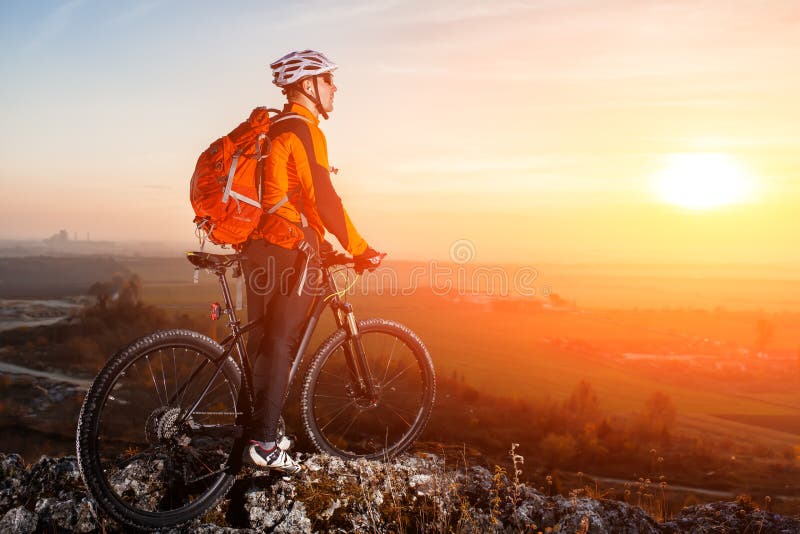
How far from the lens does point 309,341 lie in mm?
5992

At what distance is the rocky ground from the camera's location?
17.6ft

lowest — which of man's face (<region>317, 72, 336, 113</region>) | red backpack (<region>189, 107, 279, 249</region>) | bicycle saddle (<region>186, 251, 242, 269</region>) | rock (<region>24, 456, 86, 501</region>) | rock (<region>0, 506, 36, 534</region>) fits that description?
rock (<region>0, 506, 36, 534</region>)

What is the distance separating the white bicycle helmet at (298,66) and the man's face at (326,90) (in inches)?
2.2

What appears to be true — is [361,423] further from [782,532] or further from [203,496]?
[782,532]

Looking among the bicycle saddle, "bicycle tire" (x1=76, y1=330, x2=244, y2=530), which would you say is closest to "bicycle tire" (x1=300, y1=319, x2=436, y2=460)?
"bicycle tire" (x1=76, y1=330, x2=244, y2=530)

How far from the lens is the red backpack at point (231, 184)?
503 cm

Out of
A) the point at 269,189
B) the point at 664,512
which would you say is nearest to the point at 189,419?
the point at 269,189

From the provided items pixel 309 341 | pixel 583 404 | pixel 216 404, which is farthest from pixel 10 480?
pixel 583 404

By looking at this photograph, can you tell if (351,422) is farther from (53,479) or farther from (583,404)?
(583,404)

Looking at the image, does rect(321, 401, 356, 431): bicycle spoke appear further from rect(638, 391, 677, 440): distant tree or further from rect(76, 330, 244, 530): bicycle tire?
rect(638, 391, 677, 440): distant tree

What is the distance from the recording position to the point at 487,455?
294 inches

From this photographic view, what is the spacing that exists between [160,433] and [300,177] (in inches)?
98.7

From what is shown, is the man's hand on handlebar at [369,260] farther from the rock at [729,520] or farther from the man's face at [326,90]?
the rock at [729,520]

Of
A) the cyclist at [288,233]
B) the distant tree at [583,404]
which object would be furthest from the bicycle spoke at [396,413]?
the distant tree at [583,404]
